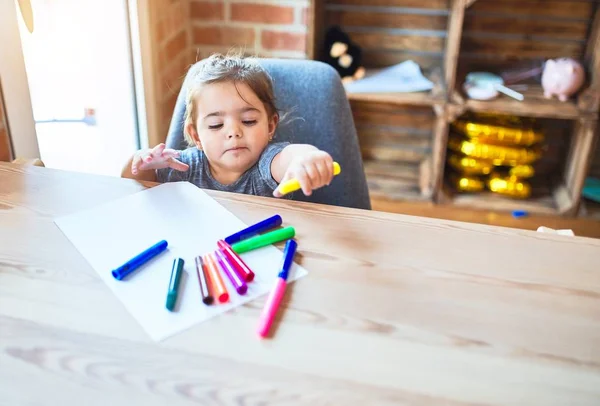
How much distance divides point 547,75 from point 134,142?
1.32 meters

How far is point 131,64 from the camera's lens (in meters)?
1.89

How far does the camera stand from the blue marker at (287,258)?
759mm

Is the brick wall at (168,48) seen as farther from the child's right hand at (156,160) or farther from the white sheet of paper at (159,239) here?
the white sheet of paper at (159,239)

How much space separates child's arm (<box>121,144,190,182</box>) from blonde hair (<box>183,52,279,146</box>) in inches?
4.2

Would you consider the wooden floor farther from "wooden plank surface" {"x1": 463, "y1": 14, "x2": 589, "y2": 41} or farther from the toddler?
the toddler

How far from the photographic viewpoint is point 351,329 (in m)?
0.68

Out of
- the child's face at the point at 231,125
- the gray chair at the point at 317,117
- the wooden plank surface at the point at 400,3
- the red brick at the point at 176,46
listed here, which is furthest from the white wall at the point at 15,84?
the wooden plank surface at the point at 400,3

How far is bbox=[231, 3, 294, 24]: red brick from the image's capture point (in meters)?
2.07

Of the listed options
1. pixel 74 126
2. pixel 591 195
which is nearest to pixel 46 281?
pixel 74 126

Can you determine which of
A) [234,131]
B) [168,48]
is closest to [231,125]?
[234,131]

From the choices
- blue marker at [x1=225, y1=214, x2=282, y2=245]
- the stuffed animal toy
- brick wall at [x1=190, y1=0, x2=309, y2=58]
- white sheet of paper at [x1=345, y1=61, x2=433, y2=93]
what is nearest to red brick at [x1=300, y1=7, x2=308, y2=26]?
brick wall at [x1=190, y1=0, x2=309, y2=58]

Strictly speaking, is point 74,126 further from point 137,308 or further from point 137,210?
point 137,308

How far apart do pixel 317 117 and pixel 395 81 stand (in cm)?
102

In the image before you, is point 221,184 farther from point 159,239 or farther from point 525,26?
point 525,26
